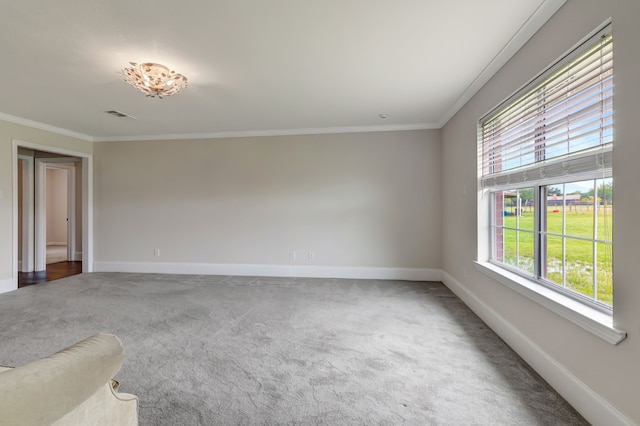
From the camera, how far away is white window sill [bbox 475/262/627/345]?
144 centimetres

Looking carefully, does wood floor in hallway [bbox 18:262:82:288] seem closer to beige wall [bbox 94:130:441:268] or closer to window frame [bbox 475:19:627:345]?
beige wall [bbox 94:130:441:268]

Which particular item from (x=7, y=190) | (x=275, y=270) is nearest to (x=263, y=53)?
(x=275, y=270)

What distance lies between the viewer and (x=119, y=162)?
17.4 feet

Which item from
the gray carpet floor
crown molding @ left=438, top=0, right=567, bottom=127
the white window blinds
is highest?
crown molding @ left=438, top=0, right=567, bottom=127

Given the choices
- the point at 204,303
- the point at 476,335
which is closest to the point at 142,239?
the point at 204,303

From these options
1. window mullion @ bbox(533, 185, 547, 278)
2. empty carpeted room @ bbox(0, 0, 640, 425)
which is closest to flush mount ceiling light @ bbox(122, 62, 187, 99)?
empty carpeted room @ bbox(0, 0, 640, 425)

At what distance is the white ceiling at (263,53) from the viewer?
1.92 metres

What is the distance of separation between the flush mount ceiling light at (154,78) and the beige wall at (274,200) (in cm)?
220

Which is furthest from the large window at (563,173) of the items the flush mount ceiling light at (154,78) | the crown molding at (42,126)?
the crown molding at (42,126)

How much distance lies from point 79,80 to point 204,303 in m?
2.72

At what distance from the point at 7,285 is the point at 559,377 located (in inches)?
250

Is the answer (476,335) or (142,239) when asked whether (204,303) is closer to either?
(142,239)

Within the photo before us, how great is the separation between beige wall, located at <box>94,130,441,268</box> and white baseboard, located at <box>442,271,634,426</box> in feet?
6.68

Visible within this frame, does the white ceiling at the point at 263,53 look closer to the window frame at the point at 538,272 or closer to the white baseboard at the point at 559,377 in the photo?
the window frame at the point at 538,272
